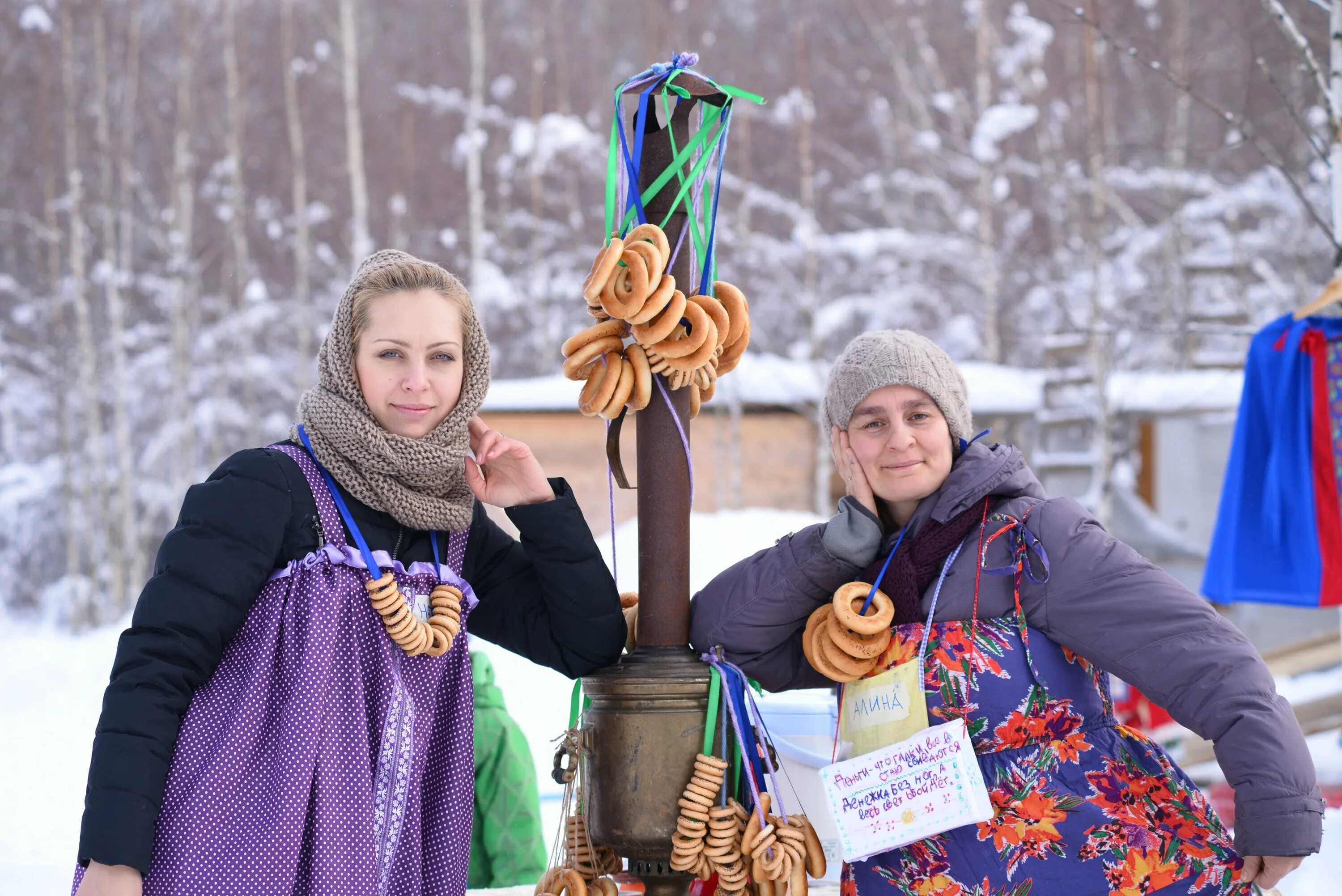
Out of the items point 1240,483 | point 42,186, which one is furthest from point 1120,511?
point 42,186

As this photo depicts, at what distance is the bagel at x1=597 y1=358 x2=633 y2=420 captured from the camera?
6.88 feet

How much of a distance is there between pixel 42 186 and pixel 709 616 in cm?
1622

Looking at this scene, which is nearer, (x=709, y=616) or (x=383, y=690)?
(x=383, y=690)

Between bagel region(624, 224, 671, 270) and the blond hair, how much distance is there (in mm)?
322

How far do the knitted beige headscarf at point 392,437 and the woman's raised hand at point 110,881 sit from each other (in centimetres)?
65

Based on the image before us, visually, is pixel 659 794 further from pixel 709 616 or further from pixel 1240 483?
pixel 1240 483

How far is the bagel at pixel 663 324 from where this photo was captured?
2.06m

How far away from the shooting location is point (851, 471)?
2.19 metres

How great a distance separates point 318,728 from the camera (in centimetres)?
176

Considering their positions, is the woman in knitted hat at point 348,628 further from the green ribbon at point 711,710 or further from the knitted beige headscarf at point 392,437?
the green ribbon at point 711,710

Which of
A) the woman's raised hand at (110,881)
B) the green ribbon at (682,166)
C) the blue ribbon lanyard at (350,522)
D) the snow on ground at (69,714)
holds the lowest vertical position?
the snow on ground at (69,714)

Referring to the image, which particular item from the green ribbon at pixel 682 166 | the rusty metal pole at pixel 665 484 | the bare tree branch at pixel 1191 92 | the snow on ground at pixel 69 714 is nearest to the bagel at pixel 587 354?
the rusty metal pole at pixel 665 484

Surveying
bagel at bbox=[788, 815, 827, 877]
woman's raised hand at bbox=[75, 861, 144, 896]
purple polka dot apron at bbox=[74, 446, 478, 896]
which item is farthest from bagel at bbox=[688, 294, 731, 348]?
woman's raised hand at bbox=[75, 861, 144, 896]

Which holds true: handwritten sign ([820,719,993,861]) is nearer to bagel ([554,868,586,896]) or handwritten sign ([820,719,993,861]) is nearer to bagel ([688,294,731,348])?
bagel ([554,868,586,896])
